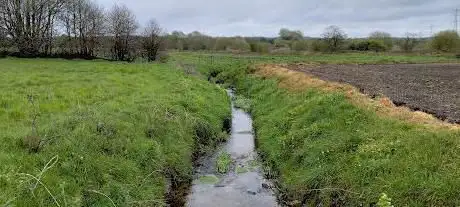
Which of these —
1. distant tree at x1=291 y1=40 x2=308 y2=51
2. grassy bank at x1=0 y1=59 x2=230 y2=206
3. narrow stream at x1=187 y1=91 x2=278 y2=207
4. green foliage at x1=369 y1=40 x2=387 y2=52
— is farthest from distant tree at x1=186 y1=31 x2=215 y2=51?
narrow stream at x1=187 y1=91 x2=278 y2=207

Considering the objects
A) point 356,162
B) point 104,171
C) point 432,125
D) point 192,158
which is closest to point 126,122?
point 192,158

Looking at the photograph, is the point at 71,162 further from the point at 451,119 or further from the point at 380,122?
the point at 451,119

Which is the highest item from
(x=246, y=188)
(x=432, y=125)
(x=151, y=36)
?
(x=151, y=36)

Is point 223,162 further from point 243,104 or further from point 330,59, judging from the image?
point 330,59

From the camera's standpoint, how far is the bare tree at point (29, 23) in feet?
173

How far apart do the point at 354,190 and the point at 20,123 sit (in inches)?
390

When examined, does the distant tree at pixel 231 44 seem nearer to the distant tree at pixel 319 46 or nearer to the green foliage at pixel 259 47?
the green foliage at pixel 259 47

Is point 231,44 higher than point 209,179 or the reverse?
higher

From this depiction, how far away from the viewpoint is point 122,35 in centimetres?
5762

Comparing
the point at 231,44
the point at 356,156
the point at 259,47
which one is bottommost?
the point at 356,156

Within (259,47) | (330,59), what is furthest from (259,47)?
(330,59)

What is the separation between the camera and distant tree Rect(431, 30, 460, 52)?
8475 cm

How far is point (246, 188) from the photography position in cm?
1403

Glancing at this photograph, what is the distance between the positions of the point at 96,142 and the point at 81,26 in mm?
47972
